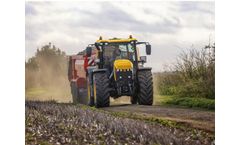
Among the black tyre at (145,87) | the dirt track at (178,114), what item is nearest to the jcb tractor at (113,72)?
the black tyre at (145,87)

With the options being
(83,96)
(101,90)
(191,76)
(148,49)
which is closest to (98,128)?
(101,90)

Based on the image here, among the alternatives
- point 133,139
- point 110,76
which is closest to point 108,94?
point 110,76

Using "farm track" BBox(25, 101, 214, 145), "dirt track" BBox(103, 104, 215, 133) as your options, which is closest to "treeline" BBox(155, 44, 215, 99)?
"dirt track" BBox(103, 104, 215, 133)

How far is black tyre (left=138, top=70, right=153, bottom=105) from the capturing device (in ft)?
29.0

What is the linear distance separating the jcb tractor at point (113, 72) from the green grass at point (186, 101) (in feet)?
0.49

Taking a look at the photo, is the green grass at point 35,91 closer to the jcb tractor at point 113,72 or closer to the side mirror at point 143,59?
the jcb tractor at point 113,72

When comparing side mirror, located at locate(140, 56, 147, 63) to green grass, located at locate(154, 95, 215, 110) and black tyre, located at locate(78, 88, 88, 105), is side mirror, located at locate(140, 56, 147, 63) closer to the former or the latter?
green grass, located at locate(154, 95, 215, 110)

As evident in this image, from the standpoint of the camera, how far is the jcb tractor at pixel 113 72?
8.82m

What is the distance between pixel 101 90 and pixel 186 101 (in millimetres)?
1164

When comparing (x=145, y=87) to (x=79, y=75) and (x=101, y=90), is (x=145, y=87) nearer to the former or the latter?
(x=101, y=90)

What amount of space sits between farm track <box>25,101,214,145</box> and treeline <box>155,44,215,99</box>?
1.26 ft

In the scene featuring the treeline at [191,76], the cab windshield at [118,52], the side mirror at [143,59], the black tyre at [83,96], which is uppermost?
the cab windshield at [118,52]
